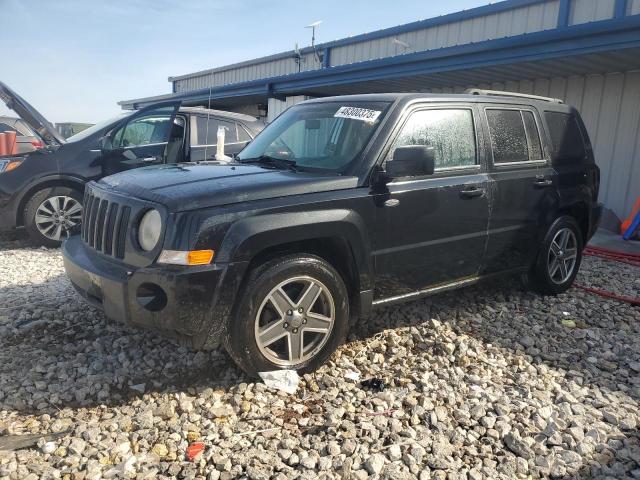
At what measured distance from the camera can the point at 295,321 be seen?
329 centimetres

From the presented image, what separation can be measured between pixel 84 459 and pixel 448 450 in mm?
1864

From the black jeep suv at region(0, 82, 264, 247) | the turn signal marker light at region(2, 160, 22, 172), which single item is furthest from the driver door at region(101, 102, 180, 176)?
the turn signal marker light at region(2, 160, 22, 172)

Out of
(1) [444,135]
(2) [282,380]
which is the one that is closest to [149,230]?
(2) [282,380]

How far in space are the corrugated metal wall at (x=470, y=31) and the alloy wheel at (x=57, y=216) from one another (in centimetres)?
917

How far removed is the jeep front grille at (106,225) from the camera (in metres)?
3.21

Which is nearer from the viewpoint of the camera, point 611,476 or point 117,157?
point 611,476

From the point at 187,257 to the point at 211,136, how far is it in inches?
196

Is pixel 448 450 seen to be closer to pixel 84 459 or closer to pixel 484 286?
pixel 84 459

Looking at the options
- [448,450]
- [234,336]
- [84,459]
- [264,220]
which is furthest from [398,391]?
[84,459]

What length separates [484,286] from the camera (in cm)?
551

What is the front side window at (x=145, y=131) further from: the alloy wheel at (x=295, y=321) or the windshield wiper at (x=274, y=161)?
the alloy wheel at (x=295, y=321)

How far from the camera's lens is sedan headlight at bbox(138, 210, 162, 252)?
119 inches

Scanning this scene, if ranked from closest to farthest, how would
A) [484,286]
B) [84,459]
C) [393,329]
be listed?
[84,459] → [393,329] → [484,286]

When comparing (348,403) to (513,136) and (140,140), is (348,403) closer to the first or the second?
(513,136)
